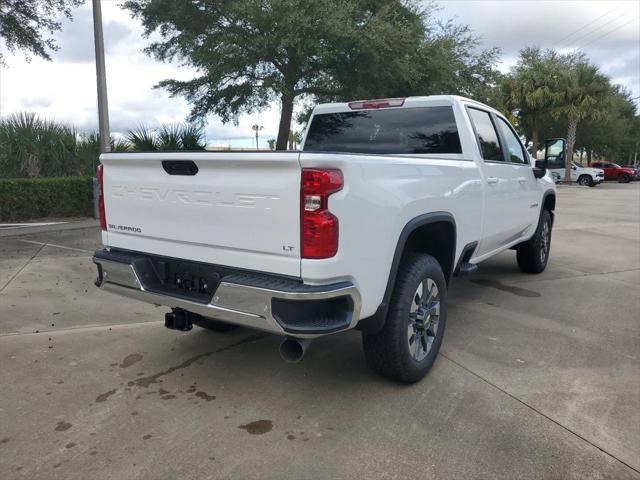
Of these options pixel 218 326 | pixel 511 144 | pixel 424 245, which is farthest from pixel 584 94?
pixel 218 326

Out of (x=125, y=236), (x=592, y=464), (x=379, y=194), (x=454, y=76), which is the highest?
(x=454, y=76)

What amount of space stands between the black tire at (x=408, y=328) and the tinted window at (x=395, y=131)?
1403mm

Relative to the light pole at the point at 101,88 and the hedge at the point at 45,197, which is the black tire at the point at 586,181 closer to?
the light pole at the point at 101,88

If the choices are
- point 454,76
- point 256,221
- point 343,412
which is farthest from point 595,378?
point 454,76

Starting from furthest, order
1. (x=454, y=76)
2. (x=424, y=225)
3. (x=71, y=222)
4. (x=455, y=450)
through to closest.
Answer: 1. (x=454, y=76)
2. (x=71, y=222)
3. (x=424, y=225)
4. (x=455, y=450)

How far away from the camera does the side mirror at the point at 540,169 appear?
6180 mm

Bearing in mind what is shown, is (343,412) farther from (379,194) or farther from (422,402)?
(379,194)

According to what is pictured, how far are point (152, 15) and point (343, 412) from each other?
1353 centimetres

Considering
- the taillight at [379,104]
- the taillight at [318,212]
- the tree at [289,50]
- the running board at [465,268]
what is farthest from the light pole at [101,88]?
the taillight at [318,212]

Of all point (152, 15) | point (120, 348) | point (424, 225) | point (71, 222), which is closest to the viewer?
point (424, 225)

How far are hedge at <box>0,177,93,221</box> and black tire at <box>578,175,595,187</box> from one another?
1205 inches

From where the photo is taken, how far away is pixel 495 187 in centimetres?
484

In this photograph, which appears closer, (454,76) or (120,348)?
(120,348)

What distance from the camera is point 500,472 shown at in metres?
2.68
